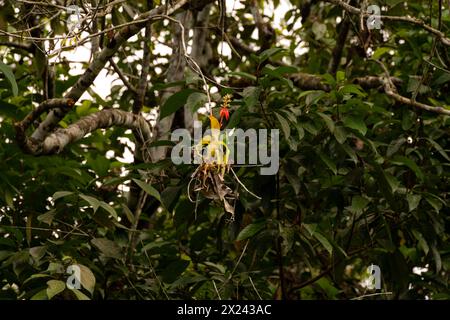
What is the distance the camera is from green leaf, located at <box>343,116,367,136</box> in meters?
2.72

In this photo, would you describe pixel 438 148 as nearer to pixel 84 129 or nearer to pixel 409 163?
pixel 409 163

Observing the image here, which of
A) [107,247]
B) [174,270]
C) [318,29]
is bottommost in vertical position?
[174,270]

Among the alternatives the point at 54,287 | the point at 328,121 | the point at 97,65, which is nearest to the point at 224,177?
the point at 328,121

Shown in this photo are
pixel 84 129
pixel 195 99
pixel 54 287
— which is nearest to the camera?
pixel 54 287

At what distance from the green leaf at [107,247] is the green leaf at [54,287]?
0.35m

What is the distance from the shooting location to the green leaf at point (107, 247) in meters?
2.67

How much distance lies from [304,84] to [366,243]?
2.76 ft

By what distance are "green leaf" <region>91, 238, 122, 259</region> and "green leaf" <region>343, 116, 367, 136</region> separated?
34.0 inches

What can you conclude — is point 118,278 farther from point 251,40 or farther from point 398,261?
point 251,40

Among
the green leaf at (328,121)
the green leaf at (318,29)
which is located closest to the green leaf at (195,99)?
the green leaf at (328,121)

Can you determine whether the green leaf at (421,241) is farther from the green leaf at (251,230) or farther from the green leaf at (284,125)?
the green leaf at (284,125)

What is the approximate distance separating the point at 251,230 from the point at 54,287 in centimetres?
72

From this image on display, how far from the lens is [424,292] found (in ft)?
11.1

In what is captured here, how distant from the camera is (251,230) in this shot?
2721 millimetres
